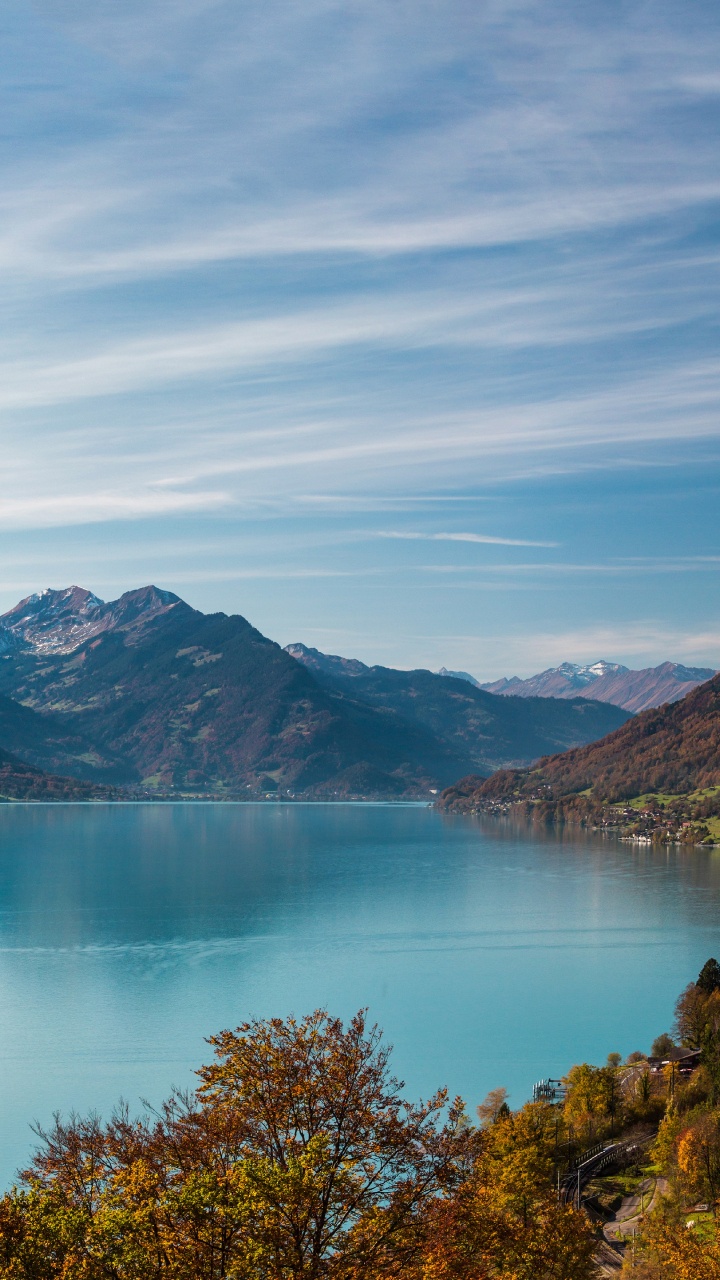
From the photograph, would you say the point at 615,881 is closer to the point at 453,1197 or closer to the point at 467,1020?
the point at 467,1020

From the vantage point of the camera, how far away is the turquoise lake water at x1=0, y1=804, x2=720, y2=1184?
60.3 metres

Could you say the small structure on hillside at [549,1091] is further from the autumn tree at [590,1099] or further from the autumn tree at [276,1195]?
the autumn tree at [276,1195]

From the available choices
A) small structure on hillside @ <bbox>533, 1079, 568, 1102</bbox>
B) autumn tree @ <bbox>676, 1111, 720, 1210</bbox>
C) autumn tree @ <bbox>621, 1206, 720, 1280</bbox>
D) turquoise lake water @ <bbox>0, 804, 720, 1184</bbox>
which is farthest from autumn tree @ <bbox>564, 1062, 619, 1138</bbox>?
autumn tree @ <bbox>621, 1206, 720, 1280</bbox>

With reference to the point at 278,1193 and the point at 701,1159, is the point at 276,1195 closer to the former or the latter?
the point at 278,1193

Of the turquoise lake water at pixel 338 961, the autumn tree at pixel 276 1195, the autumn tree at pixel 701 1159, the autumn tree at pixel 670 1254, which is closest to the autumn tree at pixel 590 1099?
the turquoise lake water at pixel 338 961

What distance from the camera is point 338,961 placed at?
8831 centimetres

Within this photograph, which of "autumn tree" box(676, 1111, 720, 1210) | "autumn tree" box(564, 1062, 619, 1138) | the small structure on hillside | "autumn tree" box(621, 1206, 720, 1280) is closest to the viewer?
"autumn tree" box(621, 1206, 720, 1280)

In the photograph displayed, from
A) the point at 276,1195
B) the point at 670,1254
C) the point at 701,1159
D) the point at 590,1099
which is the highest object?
the point at 276,1195

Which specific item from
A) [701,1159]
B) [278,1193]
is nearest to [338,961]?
[701,1159]

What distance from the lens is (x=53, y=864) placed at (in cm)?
15012

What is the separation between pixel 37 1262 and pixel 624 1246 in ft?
91.3

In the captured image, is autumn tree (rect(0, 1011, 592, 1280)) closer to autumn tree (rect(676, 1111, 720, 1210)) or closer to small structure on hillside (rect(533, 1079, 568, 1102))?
autumn tree (rect(676, 1111, 720, 1210))

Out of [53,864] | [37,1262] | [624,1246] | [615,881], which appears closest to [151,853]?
[53,864]

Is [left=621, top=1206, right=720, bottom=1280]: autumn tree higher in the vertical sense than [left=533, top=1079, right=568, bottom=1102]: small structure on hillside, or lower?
higher
